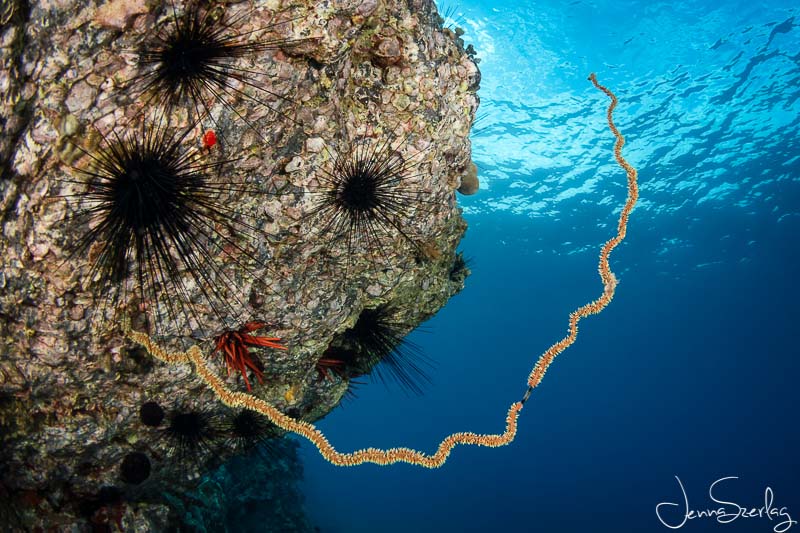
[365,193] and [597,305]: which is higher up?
[365,193]

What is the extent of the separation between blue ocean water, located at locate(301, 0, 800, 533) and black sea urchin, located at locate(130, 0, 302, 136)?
11.6 ft

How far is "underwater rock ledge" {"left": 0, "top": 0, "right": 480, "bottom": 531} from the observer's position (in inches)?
108

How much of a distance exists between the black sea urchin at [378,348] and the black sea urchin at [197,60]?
3.20 meters

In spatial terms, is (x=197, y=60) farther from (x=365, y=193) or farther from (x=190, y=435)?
(x=190, y=435)

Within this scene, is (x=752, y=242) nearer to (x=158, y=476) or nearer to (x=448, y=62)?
(x=448, y=62)

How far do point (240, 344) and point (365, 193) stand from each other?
2175mm

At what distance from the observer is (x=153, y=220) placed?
9.71ft

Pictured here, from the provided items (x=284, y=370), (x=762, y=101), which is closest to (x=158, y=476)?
(x=284, y=370)

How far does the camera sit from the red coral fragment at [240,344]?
4234 mm

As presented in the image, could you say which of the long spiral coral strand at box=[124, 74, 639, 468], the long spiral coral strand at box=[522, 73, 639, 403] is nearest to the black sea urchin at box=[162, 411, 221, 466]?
the long spiral coral strand at box=[124, 74, 639, 468]
